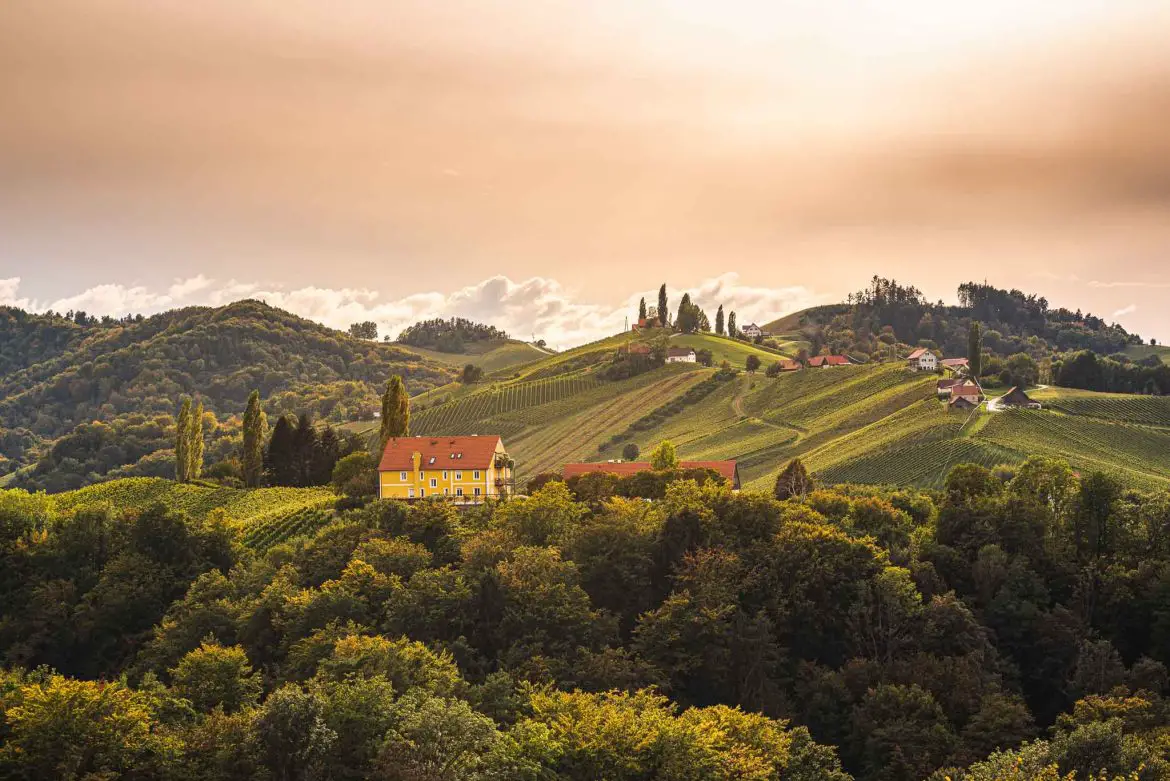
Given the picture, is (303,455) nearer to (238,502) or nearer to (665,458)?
(238,502)

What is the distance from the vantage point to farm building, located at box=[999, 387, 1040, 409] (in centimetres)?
11706

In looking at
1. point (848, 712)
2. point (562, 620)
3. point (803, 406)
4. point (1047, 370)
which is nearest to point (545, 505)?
point (562, 620)

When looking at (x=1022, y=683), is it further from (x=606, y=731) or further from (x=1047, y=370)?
(x=1047, y=370)

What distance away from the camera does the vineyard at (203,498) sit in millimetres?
85694

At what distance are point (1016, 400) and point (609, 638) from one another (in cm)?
7988

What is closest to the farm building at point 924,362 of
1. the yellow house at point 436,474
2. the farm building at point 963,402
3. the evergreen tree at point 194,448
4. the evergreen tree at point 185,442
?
the farm building at point 963,402

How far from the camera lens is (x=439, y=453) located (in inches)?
3332

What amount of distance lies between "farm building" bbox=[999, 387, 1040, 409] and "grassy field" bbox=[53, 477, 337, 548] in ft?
253

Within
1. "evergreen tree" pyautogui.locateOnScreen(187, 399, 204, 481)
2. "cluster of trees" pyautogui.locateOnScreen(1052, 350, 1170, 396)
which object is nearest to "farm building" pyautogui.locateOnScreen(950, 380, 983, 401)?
"cluster of trees" pyautogui.locateOnScreen(1052, 350, 1170, 396)

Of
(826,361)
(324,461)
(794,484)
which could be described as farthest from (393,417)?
(826,361)

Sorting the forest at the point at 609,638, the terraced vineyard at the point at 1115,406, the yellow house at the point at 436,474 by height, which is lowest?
the forest at the point at 609,638

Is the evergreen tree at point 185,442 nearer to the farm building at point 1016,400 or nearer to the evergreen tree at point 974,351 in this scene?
the farm building at point 1016,400

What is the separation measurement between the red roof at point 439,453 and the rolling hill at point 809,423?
31.9 m

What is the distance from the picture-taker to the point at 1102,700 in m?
47.2
